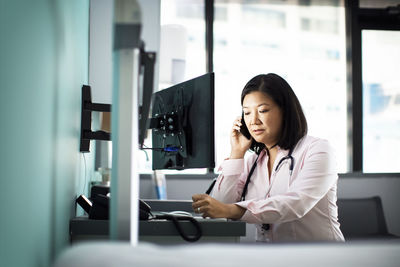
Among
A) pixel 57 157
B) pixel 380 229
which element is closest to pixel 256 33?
pixel 380 229

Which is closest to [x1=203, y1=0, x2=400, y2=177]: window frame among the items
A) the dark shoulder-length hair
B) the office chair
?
the office chair

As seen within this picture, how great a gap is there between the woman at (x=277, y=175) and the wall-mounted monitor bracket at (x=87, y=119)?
50 cm

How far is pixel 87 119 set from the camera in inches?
72.4

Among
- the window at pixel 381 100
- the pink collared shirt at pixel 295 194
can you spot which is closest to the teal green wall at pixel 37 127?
the pink collared shirt at pixel 295 194

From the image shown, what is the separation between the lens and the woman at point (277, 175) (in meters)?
1.57

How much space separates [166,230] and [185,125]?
0.39 m

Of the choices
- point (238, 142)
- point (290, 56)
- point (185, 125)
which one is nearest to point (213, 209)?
point (185, 125)

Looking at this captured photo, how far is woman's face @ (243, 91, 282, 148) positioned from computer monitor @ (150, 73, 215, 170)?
38 cm

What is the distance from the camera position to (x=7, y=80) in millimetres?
886

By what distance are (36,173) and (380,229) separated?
290cm

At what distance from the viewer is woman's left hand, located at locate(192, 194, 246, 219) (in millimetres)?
1500

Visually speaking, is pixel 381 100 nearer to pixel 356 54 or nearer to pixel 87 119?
pixel 356 54

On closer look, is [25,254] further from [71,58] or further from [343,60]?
[343,60]

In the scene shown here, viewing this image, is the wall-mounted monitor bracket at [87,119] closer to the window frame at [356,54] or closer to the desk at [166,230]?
the desk at [166,230]
